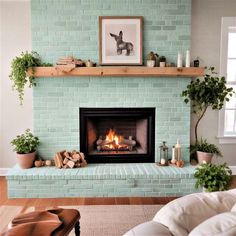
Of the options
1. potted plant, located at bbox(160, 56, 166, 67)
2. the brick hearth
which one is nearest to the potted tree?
potted plant, located at bbox(160, 56, 166, 67)

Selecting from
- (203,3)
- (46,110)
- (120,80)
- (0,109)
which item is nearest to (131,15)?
(120,80)

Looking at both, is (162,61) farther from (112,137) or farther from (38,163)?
(38,163)

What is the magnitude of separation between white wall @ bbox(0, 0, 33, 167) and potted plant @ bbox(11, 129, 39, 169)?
552 millimetres

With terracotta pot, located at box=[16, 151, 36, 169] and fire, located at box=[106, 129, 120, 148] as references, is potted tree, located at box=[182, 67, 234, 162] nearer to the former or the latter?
fire, located at box=[106, 129, 120, 148]

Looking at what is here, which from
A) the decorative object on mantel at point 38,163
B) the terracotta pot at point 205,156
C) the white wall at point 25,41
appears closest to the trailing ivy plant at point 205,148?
the terracotta pot at point 205,156

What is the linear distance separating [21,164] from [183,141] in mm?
2119

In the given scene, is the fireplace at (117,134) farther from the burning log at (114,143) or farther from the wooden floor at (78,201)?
the wooden floor at (78,201)

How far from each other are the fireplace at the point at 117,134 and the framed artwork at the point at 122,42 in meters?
0.65

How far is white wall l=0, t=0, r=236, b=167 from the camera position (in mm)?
4078

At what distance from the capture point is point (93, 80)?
12.6 ft

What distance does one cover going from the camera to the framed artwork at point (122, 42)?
378 cm

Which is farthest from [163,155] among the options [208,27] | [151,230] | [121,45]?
[151,230]

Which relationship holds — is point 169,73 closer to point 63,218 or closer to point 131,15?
point 131,15

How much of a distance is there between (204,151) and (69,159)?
5.87 feet
